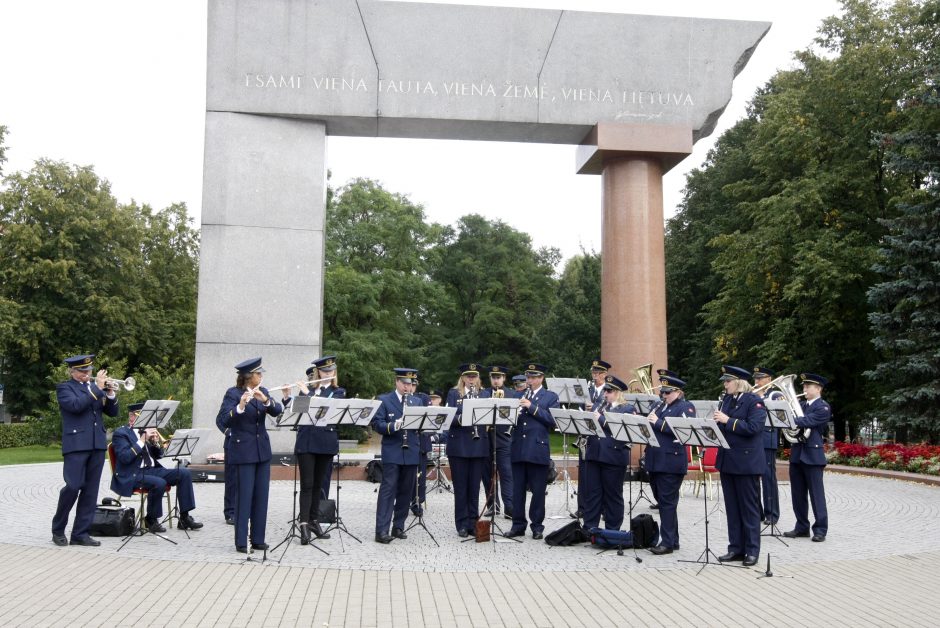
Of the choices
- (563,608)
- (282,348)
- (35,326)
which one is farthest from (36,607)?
(35,326)

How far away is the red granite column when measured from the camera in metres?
18.1

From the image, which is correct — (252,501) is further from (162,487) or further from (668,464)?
(668,464)

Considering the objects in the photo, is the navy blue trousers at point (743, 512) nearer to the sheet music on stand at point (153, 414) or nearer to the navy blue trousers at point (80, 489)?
the sheet music on stand at point (153, 414)

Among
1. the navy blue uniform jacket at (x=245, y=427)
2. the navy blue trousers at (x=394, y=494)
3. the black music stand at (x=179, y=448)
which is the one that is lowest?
the navy blue trousers at (x=394, y=494)

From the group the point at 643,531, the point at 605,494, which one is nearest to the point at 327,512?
the point at 605,494

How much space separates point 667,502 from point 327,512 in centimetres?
454

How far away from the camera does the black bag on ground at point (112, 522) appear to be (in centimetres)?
1078

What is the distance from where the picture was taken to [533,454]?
11.0 metres

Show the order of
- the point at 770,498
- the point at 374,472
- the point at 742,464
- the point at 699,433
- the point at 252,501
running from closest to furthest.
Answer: the point at 699,433, the point at 742,464, the point at 252,501, the point at 770,498, the point at 374,472

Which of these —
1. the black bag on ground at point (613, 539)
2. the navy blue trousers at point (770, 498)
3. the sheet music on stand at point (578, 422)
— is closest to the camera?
the black bag on ground at point (613, 539)

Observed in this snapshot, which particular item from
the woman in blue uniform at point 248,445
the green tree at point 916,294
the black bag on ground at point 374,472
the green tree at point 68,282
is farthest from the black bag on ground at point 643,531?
the green tree at point 68,282

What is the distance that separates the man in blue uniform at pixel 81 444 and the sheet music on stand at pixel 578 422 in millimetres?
5708

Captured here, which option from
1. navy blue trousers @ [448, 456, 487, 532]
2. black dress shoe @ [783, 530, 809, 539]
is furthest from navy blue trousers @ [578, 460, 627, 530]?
black dress shoe @ [783, 530, 809, 539]

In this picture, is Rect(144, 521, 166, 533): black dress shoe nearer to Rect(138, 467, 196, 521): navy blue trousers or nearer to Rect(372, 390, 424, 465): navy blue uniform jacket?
Rect(138, 467, 196, 521): navy blue trousers
